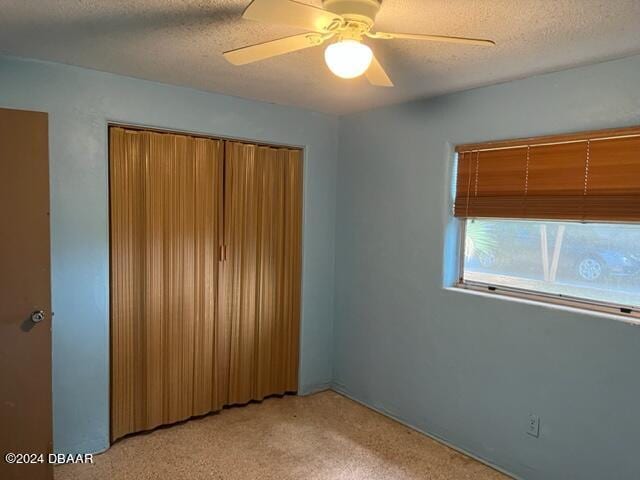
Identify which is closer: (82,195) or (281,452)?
(82,195)

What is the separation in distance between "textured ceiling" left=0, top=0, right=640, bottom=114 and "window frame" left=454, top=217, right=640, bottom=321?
0.88 m

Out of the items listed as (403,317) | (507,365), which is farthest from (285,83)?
(507,365)

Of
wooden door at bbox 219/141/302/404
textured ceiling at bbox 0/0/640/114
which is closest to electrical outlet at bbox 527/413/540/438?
wooden door at bbox 219/141/302/404

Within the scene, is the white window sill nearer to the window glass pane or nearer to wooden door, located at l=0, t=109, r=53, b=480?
the window glass pane

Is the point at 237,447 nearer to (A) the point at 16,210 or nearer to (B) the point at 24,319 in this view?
(B) the point at 24,319

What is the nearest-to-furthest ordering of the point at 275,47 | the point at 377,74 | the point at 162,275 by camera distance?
the point at 275,47, the point at 377,74, the point at 162,275

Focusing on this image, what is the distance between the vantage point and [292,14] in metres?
1.41

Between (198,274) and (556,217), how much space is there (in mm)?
2256

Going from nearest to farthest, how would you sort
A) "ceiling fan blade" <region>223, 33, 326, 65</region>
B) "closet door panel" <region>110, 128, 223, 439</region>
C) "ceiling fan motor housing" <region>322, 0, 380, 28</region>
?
"ceiling fan motor housing" <region>322, 0, 380, 28</region> < "ceiling fan blade" <region>223, 33, 326, 65</region> < "closet door panel" <region>110, 128, 223, 439</region>

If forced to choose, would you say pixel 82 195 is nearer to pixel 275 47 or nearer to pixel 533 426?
pixel 275 47

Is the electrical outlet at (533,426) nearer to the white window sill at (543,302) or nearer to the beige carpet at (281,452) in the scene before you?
the beige carpet at (281,452)

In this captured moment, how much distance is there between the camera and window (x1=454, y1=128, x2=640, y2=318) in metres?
2.18

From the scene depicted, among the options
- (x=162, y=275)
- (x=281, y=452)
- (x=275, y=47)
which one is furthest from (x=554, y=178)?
(x=162, y=275)

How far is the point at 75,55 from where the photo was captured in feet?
7.59
